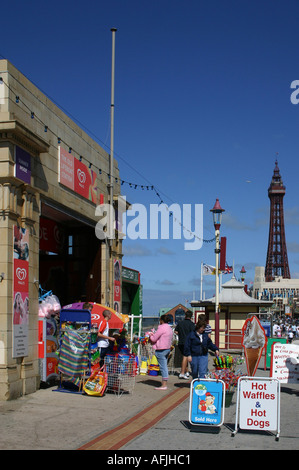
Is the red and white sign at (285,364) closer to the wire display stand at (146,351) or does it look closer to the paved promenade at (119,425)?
the paved promenade at (119,425)

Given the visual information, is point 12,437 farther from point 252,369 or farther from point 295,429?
point 252,369

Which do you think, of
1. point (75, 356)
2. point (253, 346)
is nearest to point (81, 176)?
point (75, 356)

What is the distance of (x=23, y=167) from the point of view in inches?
453

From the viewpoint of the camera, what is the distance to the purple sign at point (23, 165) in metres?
11.3

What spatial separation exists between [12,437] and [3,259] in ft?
13.1

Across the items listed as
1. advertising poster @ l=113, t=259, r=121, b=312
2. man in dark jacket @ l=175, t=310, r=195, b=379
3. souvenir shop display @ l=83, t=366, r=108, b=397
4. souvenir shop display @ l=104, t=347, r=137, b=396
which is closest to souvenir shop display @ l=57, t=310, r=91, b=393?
souvenir shop display @ l=83, t=366, r=108, b=397

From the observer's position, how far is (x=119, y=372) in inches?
454

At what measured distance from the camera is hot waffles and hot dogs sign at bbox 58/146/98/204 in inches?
553

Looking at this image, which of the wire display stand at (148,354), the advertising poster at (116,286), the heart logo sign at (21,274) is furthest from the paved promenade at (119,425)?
the advertising poster at (116,286)

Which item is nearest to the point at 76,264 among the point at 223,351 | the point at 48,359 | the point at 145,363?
the point at 145,363

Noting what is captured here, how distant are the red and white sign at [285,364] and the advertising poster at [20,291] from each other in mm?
5197

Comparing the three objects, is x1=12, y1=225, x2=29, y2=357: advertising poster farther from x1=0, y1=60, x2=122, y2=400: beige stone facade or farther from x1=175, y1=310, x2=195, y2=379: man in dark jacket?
x1=175, y1=310, x2=195, y2=379: man in dark jacket

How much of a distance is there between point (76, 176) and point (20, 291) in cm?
471

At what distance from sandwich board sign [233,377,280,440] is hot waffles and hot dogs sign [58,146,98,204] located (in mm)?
7488
